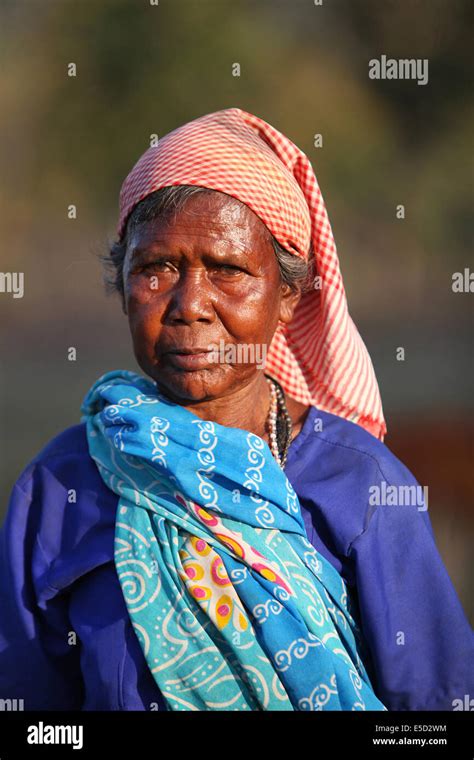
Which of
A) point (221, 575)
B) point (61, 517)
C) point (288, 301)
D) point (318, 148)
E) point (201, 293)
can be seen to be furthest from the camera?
point (318, 148)

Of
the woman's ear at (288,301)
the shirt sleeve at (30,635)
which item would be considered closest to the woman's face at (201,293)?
the woman's ear at (288,301)

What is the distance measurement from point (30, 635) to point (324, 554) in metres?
0.83

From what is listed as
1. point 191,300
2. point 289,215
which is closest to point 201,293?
point 191,300

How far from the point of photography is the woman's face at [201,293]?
2.04 meters

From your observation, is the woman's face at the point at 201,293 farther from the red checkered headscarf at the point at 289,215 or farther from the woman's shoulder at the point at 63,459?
the woman's shoulder at the point at 63,459

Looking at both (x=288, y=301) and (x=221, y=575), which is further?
(x=288, y=301)

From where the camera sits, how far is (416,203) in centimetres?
418

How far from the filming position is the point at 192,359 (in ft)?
6.82

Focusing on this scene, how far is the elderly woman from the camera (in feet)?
6.31

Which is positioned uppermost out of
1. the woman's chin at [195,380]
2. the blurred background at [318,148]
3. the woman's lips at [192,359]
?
the blurred background at [318,148]

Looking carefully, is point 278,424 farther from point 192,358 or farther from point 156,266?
point 156,266

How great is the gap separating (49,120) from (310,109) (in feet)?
4.81
